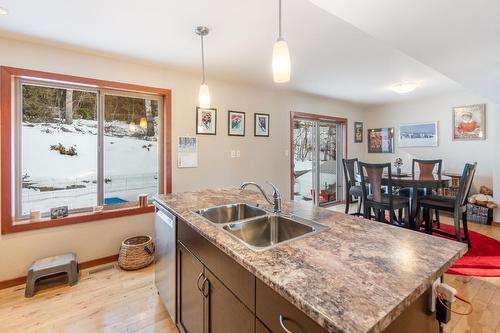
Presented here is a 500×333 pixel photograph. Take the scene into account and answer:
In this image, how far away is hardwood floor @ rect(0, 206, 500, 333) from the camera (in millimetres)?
1755

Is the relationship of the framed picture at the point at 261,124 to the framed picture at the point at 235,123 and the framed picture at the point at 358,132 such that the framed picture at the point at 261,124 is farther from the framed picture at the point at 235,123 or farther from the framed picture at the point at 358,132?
the framed picture at the point at 358,132

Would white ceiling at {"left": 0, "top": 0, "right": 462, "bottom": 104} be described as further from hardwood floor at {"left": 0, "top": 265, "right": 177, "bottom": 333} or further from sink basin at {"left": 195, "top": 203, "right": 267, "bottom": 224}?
hardwood floor at {"left": 0, "top": 265, "right": 177, "bottom": 333}

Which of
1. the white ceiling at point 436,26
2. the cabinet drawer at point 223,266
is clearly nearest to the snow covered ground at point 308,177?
the white ceiling at point 436,26

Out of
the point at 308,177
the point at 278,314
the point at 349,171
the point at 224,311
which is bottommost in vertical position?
the point at 224,311

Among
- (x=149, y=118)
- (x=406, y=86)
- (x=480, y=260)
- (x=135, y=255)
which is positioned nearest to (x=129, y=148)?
(x=149, y=118)

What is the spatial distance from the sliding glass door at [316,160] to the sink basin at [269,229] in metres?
2.96

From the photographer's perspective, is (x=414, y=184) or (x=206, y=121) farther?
(x=206, y=121)

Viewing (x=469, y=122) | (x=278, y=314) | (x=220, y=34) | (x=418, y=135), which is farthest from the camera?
(x=418, y=135)

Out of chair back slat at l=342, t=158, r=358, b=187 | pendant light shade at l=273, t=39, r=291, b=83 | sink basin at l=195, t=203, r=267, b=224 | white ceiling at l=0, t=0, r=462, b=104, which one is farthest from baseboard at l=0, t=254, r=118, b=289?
chair back slat at l=342, t=158, r=358, b=187

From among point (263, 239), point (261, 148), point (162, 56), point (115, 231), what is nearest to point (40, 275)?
point (115, 231)

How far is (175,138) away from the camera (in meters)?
3.19

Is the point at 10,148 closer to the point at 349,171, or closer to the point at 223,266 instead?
the point at 223,266

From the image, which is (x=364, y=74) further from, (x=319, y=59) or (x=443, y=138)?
(x=443, y=138)

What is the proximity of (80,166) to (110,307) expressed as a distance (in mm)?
1592
